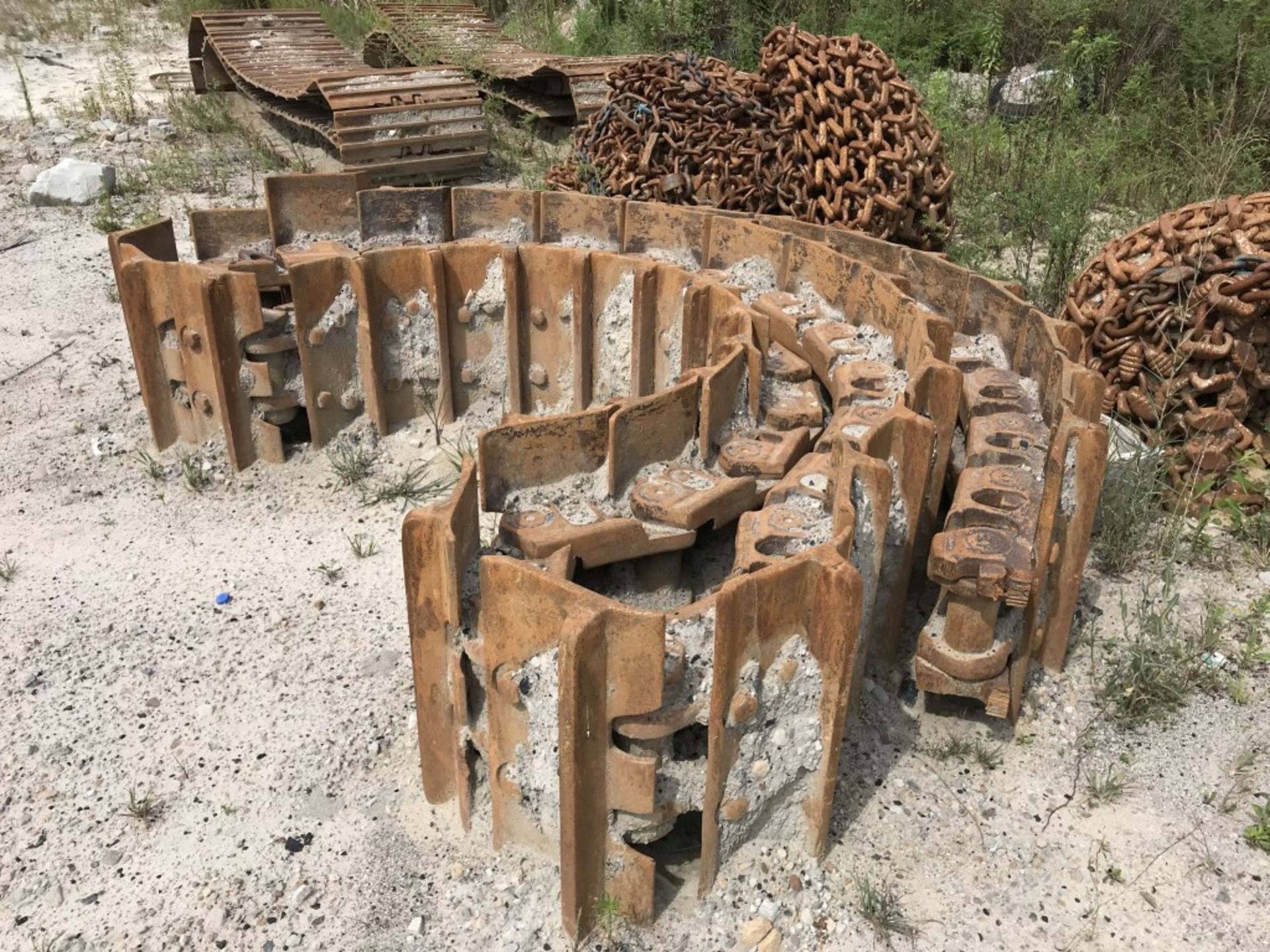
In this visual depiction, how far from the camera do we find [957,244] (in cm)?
818

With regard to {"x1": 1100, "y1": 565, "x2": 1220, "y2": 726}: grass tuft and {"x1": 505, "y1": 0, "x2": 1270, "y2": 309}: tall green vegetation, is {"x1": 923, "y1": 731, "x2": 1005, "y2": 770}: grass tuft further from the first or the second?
{"x1": 505, "y1": 0, "x2": 1270, "y2": 309}: tall green vegetation

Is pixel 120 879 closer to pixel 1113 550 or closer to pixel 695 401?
pixel 695 401

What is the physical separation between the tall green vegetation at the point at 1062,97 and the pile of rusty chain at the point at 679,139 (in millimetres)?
1941

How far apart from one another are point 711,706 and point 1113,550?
276 centimetres

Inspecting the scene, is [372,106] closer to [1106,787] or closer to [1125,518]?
[1125,518]

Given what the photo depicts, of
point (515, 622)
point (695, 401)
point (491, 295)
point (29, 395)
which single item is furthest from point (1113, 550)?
point (29, 395)

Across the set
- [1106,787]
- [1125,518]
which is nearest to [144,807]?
[1106,787]

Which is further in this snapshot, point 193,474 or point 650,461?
point 193,474

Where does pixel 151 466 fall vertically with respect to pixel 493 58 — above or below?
below

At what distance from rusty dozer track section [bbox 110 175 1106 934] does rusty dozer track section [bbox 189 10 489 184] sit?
3008mm

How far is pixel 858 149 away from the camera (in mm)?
6508

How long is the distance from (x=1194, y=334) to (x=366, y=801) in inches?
177

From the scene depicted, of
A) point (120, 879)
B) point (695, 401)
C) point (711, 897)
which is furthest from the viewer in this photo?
point (695, 401)

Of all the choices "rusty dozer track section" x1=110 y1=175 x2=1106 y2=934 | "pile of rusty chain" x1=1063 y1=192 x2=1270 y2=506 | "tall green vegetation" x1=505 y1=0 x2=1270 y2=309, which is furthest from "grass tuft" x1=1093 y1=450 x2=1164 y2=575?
"tall green vegetation" x1=505 y1=0 x2=1270 y2=309
